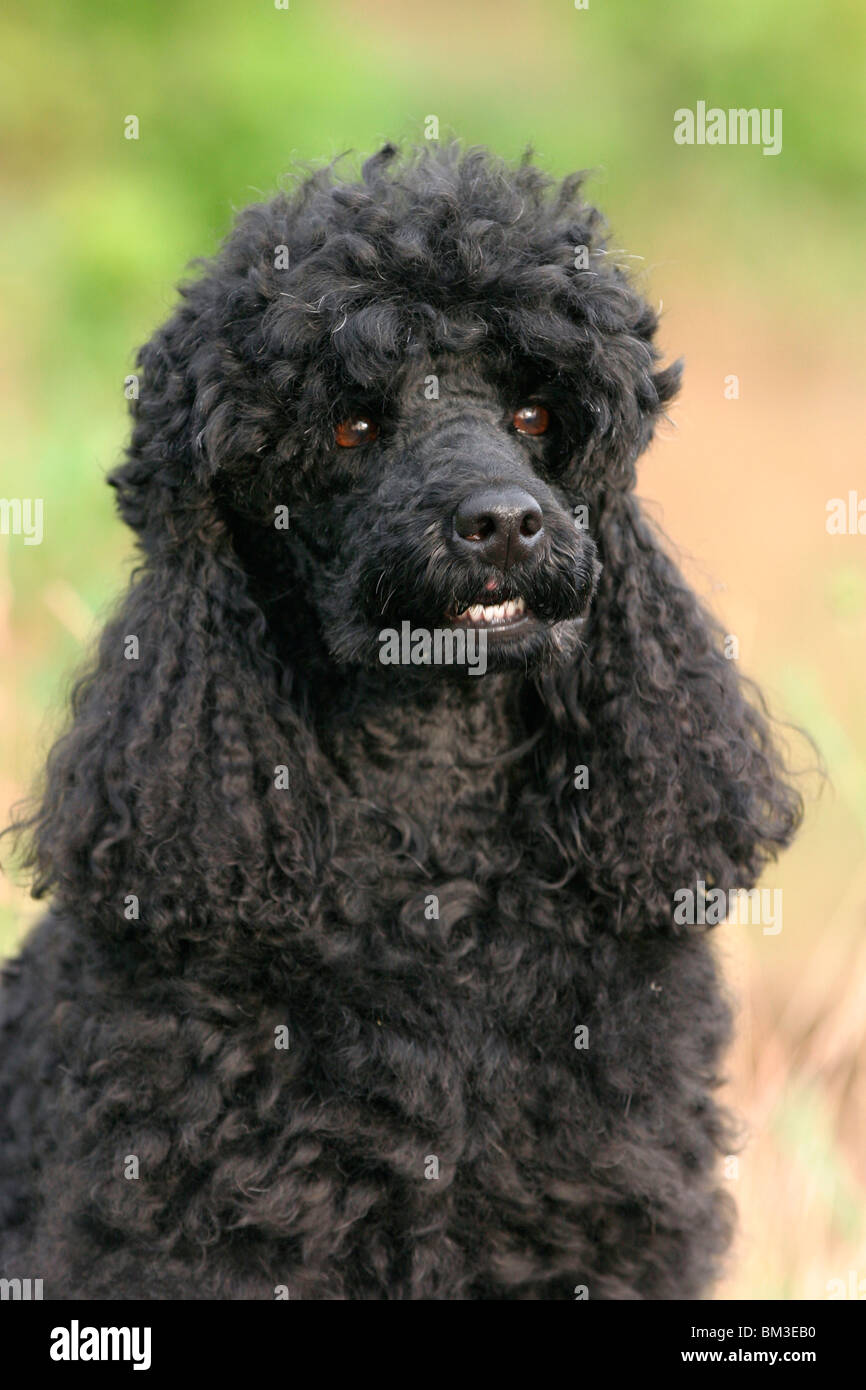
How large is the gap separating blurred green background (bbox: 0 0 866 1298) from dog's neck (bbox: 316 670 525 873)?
702 millimetres

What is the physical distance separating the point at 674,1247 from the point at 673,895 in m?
0.73

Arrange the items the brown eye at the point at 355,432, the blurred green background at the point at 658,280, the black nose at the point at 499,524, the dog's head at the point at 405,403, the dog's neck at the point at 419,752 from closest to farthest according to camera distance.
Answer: the black nose at the point at 499,524, the dog's head at the point at 405,403, the brown eye at the point at 355,432, the dog's neck at the point at 419,752, the blurred green background at the point at 658,280

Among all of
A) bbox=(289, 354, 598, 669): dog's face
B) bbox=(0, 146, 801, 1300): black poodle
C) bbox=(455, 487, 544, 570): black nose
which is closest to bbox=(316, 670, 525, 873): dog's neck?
bbox=(0, 146, 801, 1300): black poodle

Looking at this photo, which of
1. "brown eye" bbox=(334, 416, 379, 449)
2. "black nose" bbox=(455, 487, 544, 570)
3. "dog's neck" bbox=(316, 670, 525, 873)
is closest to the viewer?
"black nose" bbox=(455, 487, 544, 570)

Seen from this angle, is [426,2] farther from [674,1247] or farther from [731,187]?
[674,1247]

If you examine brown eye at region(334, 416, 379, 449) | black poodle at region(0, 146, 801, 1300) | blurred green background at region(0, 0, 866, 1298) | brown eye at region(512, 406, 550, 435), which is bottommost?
black poodle at region(0, 146, 801, 1300)

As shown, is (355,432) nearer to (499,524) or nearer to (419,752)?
(499,524)

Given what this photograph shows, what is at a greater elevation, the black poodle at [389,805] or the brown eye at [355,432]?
the brown eye at [355,432]

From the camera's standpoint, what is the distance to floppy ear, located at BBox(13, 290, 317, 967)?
2713 mm

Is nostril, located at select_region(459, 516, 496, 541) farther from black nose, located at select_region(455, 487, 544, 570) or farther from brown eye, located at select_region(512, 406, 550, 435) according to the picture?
brown eye, located at select_region(512, 406, 550, 435)

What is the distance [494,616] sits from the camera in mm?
2664

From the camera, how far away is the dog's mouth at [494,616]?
2648 mm

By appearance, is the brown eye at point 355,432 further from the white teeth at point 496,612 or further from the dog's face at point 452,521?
the white teeth at point 496,612

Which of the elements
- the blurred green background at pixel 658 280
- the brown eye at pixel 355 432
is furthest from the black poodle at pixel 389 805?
the blurred green background at pixel 658 280
